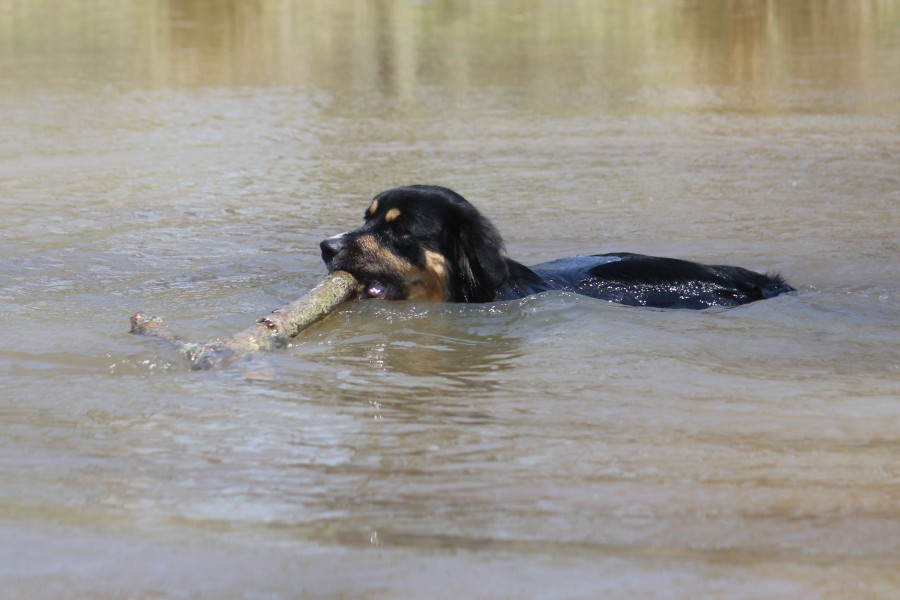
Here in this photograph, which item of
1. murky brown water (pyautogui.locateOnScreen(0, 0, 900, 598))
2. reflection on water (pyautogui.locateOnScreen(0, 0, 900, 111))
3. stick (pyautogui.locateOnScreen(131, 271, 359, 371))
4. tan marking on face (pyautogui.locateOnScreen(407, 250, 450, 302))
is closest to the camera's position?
murky brown water (pyautogui.locateOnScreen(0, 0, 900, 598))

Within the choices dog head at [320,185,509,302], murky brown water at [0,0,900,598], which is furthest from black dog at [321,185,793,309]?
murky brown water at [0,0,900,598]

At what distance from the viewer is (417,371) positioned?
5.54 metres

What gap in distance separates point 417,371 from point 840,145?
26.9ft

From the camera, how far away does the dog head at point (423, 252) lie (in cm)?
677

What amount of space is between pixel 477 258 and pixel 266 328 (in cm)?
155

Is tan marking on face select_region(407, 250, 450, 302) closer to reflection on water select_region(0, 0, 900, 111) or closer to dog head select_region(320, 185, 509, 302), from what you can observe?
dog head select_region(320, 185, 509, 302)

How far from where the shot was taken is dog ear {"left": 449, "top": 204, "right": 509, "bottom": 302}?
6766 mm

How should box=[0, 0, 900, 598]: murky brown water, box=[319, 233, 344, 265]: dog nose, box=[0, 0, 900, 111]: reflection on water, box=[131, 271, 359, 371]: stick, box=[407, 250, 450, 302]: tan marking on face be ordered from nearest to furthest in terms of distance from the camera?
box=[0, 0, 900, 598]: murky brown water → box=[131, 271, 359, 371]: stick → box=[319, 233, 344, 265]: dog nose → box=[407, 250, 450, 302]: tan marking on face → box=[0, 0, 900, 111]: reflection on water

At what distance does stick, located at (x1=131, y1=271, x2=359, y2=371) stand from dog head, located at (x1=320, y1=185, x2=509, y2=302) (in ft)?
0.51

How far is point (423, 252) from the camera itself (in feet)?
22.5

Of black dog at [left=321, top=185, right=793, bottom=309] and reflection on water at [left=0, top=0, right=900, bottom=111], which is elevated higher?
reflection on water at [left=0, top=0, right=900, bottom=111]

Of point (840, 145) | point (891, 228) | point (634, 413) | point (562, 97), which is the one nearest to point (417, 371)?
point (634, 413)

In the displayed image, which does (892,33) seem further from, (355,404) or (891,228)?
(355,404)

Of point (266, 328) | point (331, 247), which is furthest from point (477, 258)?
point (266, 328)
